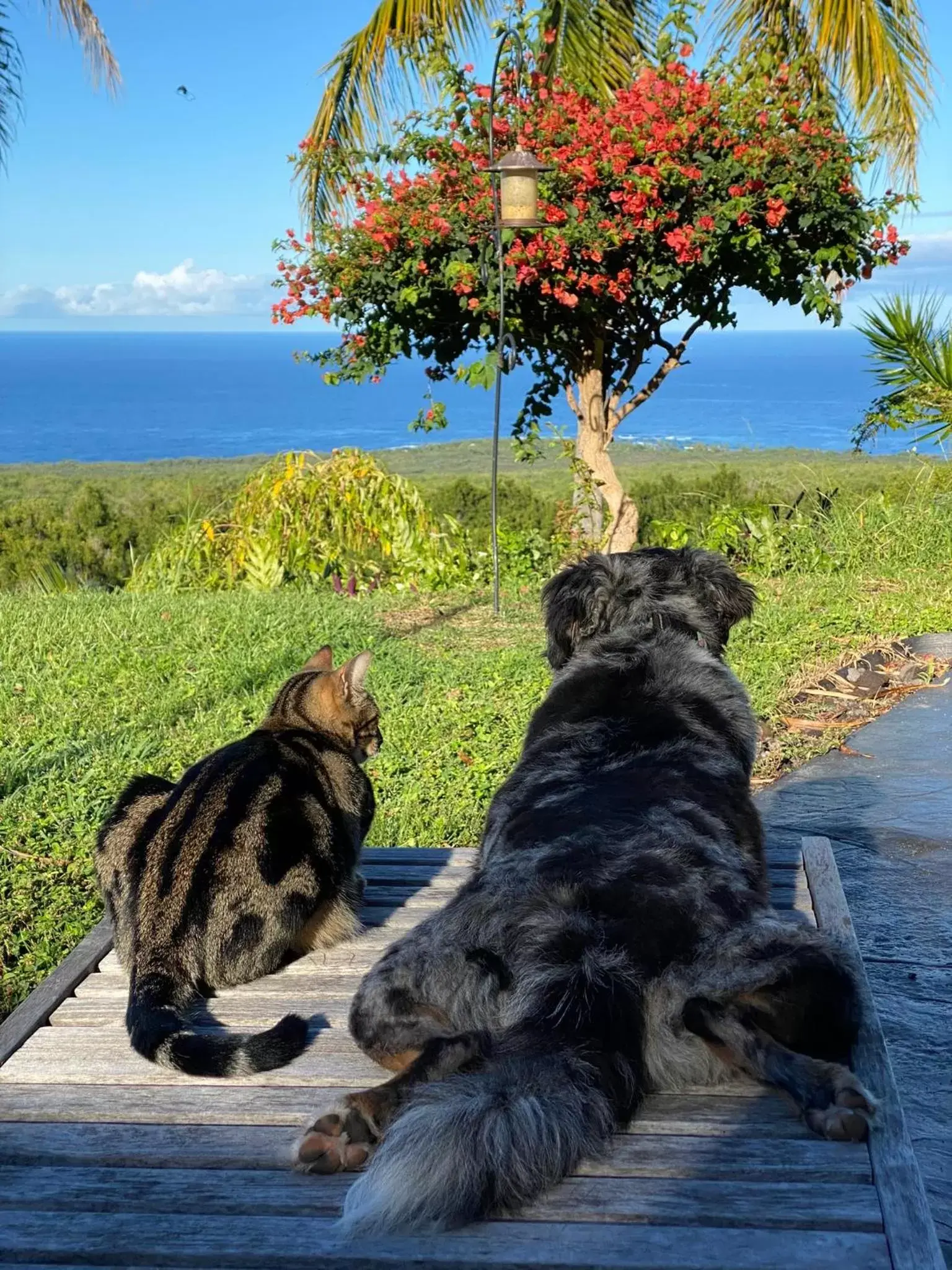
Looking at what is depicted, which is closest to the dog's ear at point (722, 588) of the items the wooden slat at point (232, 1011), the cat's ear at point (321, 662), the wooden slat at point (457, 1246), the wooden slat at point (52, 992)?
the cat's ear at point (321, 662)

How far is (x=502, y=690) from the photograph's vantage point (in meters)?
8.09

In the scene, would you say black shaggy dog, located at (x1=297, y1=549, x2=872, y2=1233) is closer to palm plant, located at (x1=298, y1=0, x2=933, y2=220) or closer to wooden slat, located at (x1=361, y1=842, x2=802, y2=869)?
wooden slat, located at (x1=361, y1=842, x2=802, y2=869)

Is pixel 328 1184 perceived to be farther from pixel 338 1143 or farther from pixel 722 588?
pixel 722 588

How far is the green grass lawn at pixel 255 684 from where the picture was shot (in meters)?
5.76

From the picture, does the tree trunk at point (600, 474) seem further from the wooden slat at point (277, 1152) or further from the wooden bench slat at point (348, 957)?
the wooden slat at point (277, 1152)

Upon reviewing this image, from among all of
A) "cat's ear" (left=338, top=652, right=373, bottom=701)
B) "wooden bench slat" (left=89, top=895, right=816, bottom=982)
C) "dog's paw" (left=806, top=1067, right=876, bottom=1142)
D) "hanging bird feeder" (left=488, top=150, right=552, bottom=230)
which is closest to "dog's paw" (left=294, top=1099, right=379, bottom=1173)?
"dog's paw" (left=806, top=1067, right=876, bottom=1142)

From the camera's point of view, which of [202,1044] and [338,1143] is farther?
[202,1044]

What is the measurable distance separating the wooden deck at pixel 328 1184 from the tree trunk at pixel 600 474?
10146mm

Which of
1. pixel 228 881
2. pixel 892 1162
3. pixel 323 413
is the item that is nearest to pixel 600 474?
pixel 228 881

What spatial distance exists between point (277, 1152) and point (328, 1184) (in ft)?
0.57

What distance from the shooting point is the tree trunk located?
1280 centimetres

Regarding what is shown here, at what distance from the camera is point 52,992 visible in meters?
3.29

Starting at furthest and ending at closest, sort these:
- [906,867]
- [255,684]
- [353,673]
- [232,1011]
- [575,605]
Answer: [255,684] → [906,867] → [353,673] → [575,605] → [232,1011]

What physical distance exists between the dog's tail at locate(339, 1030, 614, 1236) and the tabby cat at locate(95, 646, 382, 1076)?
741mm
